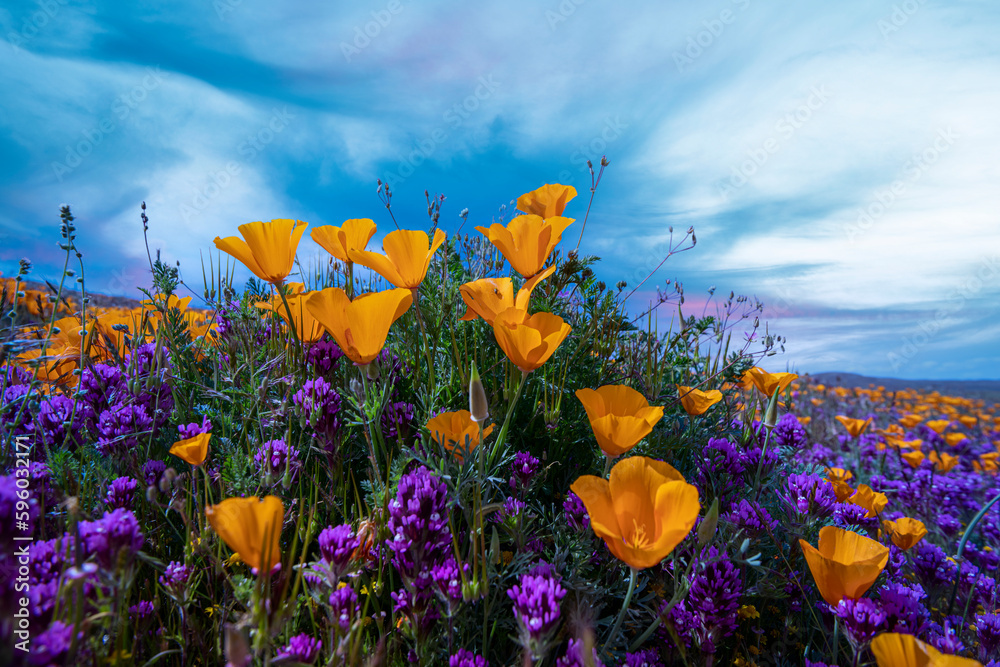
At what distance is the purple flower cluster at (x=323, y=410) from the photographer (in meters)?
1.73

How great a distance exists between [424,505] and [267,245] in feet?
3.59

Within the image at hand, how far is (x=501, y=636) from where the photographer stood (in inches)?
59.6

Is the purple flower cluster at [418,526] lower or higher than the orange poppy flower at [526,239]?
lower

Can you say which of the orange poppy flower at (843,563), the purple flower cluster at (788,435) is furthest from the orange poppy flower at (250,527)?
the purple flower cluster at (788,435)

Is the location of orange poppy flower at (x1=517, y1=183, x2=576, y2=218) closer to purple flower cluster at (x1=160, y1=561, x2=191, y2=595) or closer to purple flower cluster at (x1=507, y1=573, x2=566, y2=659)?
purple flower cluster at (x1=507, y1=573, x2=566, y2=659)

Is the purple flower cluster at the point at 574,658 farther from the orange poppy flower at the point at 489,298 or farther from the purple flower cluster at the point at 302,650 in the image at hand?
the orange poppy flower at the point at 489,298

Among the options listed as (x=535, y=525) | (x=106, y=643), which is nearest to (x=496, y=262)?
(x=535, y=525)

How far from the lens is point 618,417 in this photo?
1350 mm

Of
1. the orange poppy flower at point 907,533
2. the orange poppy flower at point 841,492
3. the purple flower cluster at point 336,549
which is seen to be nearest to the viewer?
the purple flower cluster at point 336,549

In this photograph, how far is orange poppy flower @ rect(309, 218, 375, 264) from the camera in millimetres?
2039

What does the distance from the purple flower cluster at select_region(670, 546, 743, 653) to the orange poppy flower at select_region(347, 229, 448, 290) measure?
132cm

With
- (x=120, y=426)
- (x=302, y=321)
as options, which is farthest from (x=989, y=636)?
(x=120, y=426)

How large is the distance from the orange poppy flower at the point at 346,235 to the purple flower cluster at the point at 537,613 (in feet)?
4.75

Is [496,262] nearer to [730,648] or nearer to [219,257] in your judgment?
[219,257]
